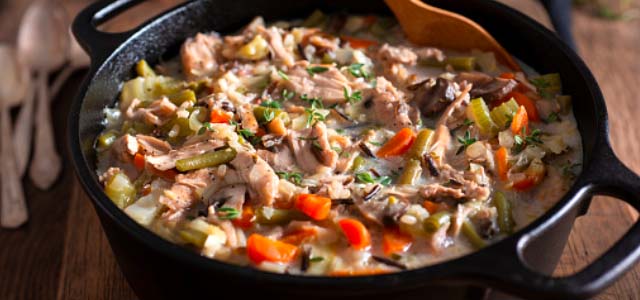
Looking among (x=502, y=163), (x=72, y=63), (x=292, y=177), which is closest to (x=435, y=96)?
(x=502, y=163)

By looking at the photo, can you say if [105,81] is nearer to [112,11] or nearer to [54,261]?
[112,11]

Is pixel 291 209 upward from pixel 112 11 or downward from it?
downward

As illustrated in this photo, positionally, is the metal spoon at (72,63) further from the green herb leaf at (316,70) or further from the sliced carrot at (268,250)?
the sliced carrot at (268,250)

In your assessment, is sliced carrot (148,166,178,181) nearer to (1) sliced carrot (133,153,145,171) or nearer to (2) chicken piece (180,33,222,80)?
(1) sliced carrot (133,153,145,171)

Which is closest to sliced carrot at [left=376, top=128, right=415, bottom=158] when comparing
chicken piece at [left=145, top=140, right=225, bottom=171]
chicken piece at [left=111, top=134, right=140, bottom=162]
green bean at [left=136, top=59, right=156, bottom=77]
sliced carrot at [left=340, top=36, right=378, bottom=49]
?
chicken piece at [left=145, top=140, right=225, bottom=171]

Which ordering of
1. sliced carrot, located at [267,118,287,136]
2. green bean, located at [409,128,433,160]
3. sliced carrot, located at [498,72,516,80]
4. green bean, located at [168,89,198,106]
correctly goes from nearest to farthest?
green bean, located at [409,128,433,160]
sliced carrot, located at [267,118,287,136]
green bean, located at [168,89,198,106]
sliced carrot, located at [498,72,516,80]

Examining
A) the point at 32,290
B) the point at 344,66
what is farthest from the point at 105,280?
the point at 344,66

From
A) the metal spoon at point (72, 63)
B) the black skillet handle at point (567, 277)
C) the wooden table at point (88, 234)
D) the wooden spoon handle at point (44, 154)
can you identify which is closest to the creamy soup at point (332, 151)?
the black skillet handle at point (567, 277)
